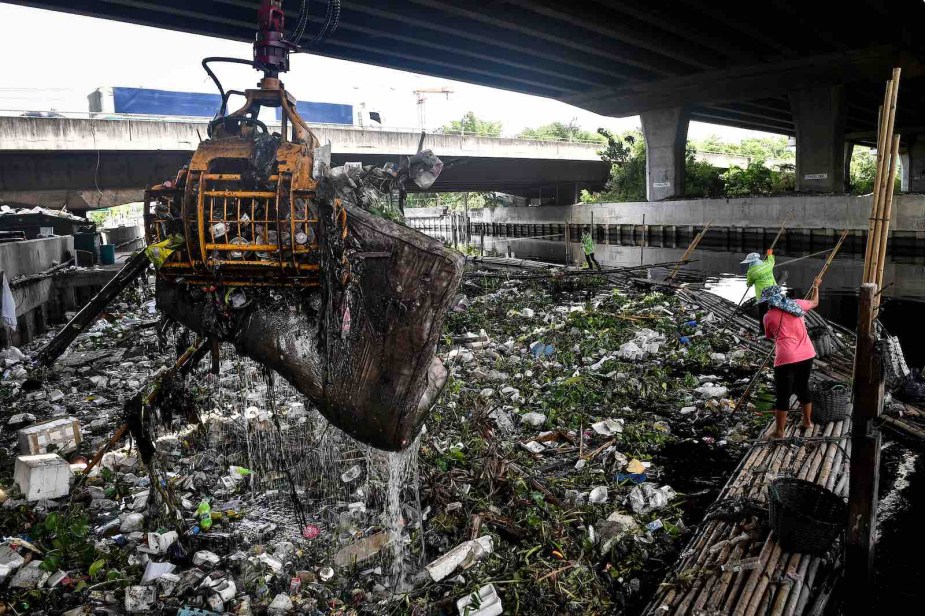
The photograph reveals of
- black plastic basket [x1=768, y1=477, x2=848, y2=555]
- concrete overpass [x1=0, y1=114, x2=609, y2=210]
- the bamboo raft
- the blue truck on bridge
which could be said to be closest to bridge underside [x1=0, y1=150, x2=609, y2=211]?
concrete overpass [x1=0, y1=114, x2=609, y2=210]

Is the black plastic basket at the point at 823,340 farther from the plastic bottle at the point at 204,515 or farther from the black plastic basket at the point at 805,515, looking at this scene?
the plastic bottle at the point at 204,515

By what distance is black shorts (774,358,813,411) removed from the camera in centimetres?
511

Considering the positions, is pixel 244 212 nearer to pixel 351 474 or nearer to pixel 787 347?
pixel 351 474

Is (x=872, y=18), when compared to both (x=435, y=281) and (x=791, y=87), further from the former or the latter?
(x=435, y=281)

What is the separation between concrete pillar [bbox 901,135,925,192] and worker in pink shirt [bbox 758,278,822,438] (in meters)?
41.6

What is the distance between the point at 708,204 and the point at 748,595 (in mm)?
21320

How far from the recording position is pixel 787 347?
16.7 ft

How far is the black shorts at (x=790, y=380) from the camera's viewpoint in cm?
511

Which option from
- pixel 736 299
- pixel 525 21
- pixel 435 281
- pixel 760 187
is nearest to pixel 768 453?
pixel 435 281

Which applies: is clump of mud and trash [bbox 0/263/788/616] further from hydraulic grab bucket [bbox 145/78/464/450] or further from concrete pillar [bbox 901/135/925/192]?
concrete pillar [bbox 901/135/925/192]

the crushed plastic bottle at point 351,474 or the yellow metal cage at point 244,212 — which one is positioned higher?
the yellow metal cage at point 244,212

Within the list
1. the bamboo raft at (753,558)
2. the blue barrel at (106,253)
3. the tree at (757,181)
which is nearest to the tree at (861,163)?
the tree at (757,181)

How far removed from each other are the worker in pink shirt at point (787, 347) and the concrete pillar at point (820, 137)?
60.4 feet

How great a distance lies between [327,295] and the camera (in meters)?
2.94
